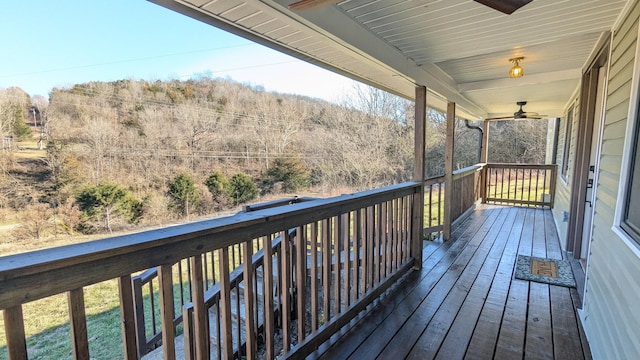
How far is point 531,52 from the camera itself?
297 cm

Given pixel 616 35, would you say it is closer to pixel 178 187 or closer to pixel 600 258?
pixel 600 258

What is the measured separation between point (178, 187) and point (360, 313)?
1088 centimetres

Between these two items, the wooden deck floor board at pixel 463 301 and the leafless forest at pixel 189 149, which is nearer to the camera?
Result: the wooden deck floor board at pixel 463 301

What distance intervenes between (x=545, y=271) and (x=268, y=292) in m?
3.05

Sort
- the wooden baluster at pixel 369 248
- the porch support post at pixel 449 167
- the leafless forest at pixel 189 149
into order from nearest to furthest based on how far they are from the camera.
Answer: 1. the wooden baluster at pixel 369 248
2. the porch support post at pixel 449 167
3. the leafless forest at pixel 189 149

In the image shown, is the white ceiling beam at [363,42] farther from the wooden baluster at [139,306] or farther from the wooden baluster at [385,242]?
the wooden baluster at [139,306]

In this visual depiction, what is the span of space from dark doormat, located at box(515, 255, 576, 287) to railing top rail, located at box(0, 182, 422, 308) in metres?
2.82

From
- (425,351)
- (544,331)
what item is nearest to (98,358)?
(425,351)

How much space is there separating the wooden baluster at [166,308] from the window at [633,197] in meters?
1.90

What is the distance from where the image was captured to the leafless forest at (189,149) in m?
8.97

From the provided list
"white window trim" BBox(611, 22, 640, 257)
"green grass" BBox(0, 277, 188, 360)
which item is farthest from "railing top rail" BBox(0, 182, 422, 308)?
"green grass" BBox(0, 277, 188, 360)

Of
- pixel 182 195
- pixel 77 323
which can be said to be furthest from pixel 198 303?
pixel 182 195

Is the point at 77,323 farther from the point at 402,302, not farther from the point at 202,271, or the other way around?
the point at 402,302

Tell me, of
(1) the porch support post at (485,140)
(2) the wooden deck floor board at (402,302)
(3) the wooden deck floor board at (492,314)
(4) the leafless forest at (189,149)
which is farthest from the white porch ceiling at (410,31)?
(4) the leafless forest at (189,149)
